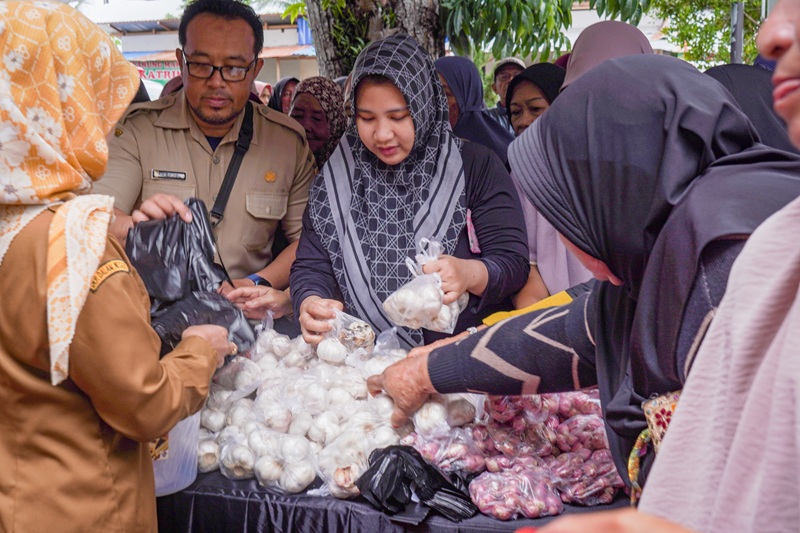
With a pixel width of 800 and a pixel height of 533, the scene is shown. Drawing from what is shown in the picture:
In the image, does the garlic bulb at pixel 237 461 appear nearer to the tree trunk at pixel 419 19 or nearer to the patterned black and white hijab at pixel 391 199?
the patterned black and white hijab at pixel 391 199

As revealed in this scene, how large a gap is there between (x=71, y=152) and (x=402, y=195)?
1368 millimetres

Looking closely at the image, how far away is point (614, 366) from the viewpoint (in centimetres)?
160

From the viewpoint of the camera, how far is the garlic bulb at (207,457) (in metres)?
1.99

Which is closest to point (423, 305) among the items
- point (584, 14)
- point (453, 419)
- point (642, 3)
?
point (453, 419)

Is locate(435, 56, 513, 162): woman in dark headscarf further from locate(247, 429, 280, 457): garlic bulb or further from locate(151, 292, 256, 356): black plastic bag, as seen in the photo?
locate(247, 429, 280, 457): garlic bulb

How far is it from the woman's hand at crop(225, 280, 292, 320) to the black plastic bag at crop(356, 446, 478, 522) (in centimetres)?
103

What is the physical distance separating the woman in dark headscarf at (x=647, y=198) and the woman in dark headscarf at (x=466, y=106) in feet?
7.59

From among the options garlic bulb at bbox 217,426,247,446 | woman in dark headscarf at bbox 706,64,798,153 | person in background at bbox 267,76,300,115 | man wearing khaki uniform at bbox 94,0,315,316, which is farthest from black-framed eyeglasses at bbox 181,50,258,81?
person in background at bbox 267,76,300,115

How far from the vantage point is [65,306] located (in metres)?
1.37

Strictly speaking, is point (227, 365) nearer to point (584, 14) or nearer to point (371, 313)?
point (371, 313)

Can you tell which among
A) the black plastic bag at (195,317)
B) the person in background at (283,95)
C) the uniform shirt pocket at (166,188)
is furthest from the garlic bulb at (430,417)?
the person in background at (283,95)

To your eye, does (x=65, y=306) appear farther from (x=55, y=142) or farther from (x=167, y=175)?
(x=167, y=175)

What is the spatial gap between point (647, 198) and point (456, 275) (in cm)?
104

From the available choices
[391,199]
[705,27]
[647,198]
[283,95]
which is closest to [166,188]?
[391,199]
